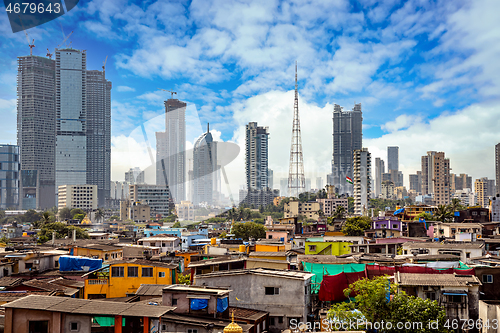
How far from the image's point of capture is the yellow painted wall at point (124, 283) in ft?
49.1

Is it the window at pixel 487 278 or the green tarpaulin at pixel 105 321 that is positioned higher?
the green tarpaulin at pixel 105 321

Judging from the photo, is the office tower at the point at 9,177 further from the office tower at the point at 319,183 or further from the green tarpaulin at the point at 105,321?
the green tarpaulin at the point at 105,321

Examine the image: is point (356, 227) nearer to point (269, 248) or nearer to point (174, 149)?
point (269, 248)

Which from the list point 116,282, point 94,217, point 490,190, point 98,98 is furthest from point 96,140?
point 116,282

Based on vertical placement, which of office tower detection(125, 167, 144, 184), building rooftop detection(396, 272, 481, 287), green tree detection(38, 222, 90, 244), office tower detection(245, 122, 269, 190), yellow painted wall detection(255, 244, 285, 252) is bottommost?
green tree detection(38, 222, 90, 244)

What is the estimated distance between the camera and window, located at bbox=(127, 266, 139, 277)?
50.7 ft

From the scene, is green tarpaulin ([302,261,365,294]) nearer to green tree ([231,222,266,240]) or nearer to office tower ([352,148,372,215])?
green tree ([231,222,266,240])

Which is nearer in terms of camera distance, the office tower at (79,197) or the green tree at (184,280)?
the green tree at (184,280)

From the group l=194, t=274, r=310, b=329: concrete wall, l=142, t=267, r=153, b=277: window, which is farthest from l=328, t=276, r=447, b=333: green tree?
l=142, t=267, r=153, b=277: window

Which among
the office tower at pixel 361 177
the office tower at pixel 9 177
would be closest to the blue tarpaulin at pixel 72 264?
the office tower at pixel 361 177

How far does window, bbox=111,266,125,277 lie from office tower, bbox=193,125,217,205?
72.7 ft

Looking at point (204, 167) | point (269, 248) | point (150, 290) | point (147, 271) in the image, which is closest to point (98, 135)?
point (204, 167)

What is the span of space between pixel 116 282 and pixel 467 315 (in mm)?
10772

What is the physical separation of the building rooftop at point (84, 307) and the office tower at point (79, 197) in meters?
108
